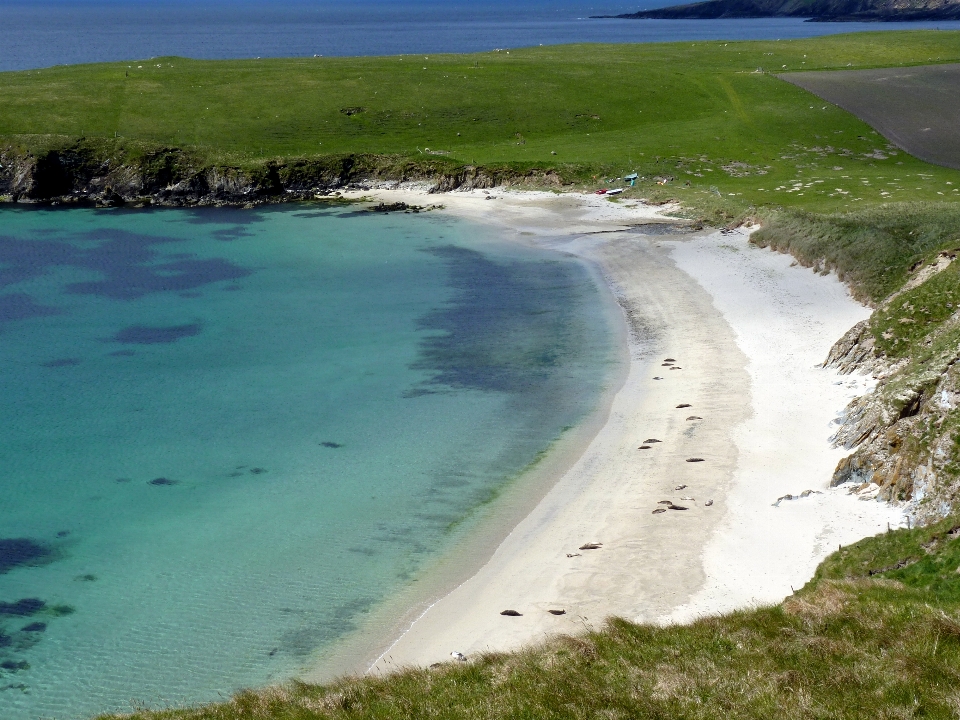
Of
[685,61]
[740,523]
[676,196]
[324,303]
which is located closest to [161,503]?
[740,523]

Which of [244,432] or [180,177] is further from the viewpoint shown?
[180,177]

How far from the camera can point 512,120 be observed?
8331 cm

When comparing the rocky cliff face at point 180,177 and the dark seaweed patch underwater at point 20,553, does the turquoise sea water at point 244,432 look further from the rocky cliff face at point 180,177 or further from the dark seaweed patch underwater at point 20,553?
the rocky cliff face at point 180,177

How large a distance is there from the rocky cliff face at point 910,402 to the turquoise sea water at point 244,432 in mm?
9919

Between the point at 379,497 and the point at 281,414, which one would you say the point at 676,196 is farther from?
the point at 379,497

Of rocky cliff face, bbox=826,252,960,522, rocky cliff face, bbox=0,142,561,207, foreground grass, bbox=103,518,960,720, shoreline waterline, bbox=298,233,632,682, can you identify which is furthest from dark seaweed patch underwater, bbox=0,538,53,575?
rocky cliff face, bbox=0,142,561,207

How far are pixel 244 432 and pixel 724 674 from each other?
22.4 m

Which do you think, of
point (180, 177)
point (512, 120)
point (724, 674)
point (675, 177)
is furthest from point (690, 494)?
point (512, 120)

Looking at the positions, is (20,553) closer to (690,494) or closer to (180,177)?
(690,494)

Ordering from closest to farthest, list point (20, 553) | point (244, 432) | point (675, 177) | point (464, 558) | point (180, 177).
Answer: point (464, 558), point (20, 553), point (244, 432), point (675, 177), point (180, 177)

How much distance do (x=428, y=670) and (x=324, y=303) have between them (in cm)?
3427

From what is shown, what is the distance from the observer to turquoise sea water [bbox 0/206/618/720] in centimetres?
2175

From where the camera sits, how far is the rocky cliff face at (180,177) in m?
73.2

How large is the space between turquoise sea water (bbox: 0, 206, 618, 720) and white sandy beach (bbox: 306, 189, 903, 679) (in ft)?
6.83
